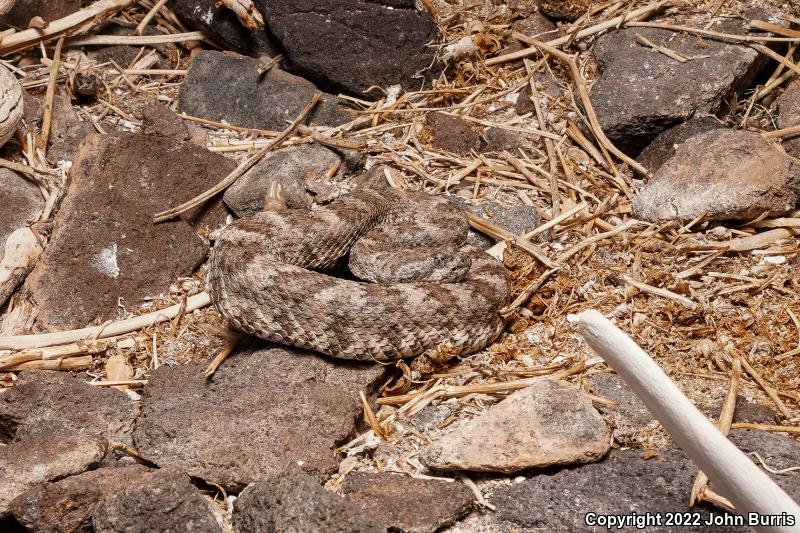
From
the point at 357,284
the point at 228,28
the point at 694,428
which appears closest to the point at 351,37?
the point at 228,28

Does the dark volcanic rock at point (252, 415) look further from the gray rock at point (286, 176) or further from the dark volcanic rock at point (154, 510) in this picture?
the gray rock at point (286, 176)

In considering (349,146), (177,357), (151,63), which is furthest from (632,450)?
(151,63)

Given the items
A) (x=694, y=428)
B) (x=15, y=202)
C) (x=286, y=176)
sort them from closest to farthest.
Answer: (x=694, y=428) < (x=15, y=202) < (x=286, y=176)

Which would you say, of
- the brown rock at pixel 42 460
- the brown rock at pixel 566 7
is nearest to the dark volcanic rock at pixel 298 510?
the brown rock at pixel 42 460

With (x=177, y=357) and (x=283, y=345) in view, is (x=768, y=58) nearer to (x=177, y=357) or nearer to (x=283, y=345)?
(x=283, y=345)

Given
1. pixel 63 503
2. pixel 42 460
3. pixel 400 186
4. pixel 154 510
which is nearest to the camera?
pixel 154 510

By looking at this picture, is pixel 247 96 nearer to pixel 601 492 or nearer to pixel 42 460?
pixel 42 460

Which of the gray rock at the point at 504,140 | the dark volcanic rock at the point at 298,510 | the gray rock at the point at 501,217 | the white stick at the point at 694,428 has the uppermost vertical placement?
the white stick at the point at 694,428
